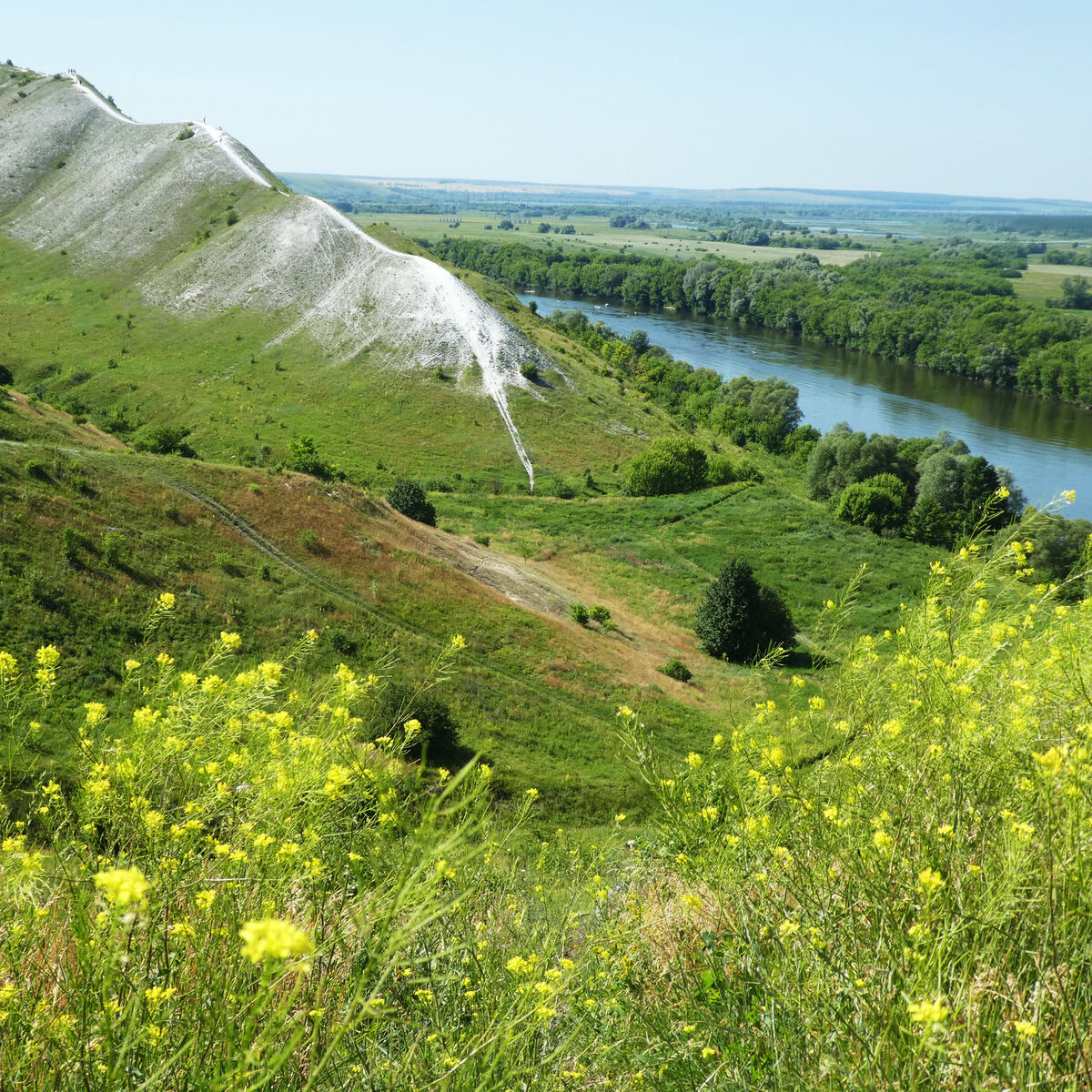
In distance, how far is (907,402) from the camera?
85.3 metres

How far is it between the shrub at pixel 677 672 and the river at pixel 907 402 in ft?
121

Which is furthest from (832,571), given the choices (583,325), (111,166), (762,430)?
(111,166)

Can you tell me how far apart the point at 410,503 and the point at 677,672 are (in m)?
17.4

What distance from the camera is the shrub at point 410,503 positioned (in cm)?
4066

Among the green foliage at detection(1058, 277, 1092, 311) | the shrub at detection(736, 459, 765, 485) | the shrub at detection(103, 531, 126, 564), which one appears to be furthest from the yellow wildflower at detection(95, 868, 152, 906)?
the green foliage at detection(1058, 277, 1092, 311)

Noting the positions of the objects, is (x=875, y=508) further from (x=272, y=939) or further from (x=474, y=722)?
(x=272, y=939)

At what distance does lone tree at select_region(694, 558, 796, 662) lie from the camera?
A: 110ft

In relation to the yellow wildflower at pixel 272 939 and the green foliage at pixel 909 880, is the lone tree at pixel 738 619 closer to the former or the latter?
the green foliage at pixel 909 880

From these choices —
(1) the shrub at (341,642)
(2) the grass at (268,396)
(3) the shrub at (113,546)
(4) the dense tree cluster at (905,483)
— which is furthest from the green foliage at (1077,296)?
(3) the shrub at (113,546)

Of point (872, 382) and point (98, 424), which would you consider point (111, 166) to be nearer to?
point (98, 424)

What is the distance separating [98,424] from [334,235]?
35.3 m

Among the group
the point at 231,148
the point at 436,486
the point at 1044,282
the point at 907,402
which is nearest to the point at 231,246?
the point at 231,148

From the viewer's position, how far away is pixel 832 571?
43.8m

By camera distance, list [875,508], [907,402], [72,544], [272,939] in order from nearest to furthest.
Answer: [272,939] → [72,544] → [875,508] → [907,402]
